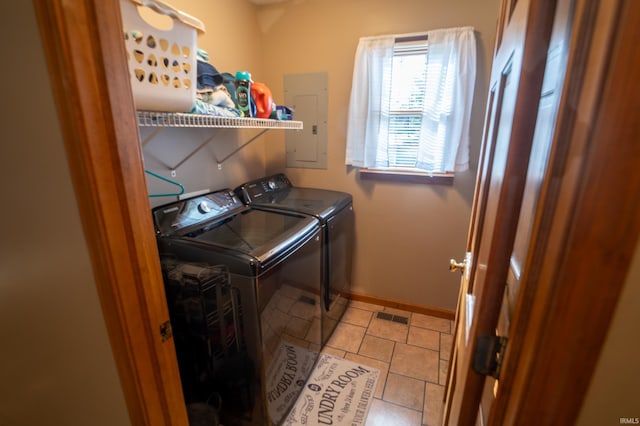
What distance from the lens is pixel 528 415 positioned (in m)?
0.42

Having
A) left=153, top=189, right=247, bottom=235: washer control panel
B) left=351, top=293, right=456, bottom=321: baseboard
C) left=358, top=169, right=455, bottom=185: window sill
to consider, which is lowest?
left=351, top=293, right=456, bottom=321: baseboard

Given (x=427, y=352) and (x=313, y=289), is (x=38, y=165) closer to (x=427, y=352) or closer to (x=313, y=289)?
(x=313, y=289)

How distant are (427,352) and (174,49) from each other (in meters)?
2.32

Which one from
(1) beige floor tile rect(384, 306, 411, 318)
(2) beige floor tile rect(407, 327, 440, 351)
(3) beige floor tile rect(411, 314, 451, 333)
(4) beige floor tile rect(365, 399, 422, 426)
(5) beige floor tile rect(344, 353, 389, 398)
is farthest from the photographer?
(1) beige floor tile rect(384, 306, 411, 318)

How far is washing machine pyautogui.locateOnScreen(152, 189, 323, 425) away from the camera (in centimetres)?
121

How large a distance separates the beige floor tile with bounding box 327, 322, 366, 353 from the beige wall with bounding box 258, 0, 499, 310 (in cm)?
41

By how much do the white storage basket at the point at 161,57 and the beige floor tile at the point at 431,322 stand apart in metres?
2.27

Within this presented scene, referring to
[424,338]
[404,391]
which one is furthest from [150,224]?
[424,338]

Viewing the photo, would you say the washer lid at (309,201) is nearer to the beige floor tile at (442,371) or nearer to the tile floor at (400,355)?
the tile floor at (400,355)

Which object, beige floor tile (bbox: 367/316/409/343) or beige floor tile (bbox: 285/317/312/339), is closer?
beige floor tile (bbox: 285/317/312/339)

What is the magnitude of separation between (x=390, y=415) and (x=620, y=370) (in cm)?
158

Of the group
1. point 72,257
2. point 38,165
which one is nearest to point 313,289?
point 72,257

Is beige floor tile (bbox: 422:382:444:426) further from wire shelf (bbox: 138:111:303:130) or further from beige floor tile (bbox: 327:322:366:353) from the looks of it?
wire shelf (bbox: 138:111:303:130)

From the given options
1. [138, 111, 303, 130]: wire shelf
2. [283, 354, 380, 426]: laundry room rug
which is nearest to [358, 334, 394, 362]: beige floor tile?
[283, 354, 380, 426]: laundry room rug
